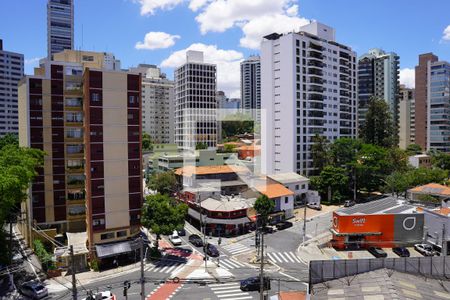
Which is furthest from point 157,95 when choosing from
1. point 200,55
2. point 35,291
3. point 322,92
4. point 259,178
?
point 35,291

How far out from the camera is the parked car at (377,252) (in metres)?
42.5

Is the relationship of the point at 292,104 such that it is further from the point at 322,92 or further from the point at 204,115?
the point at 204,115

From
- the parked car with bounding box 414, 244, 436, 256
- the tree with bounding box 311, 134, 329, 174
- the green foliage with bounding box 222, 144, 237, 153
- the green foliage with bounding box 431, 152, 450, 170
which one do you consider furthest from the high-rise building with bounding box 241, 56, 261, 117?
the parked car with bounding box 414, 244, 436, 256

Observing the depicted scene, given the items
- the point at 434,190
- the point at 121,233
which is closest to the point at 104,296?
the point at 121,233

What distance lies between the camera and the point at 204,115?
12512cm

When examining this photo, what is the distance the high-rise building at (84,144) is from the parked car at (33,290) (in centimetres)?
784

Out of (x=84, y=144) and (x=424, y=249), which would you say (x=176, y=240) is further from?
(x=424, y=249)

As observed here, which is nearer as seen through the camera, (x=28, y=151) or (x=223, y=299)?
(x=223, y=299)

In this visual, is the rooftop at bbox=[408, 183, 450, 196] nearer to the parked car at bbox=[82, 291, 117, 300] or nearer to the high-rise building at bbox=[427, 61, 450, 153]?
the parked car at bbox=[82, 291, 117, 300]

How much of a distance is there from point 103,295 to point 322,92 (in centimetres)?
6824

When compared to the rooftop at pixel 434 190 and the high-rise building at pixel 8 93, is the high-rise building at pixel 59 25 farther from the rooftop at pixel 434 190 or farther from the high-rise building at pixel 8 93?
the rooftop at pixel 434 190

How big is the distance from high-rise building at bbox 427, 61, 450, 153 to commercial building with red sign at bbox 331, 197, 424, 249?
8944 centimetres

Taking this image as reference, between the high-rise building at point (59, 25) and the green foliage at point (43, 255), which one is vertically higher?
the high-rise building at point (59, 25)

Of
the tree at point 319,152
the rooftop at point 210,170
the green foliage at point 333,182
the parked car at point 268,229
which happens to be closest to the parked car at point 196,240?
the parked car at point 268,229
